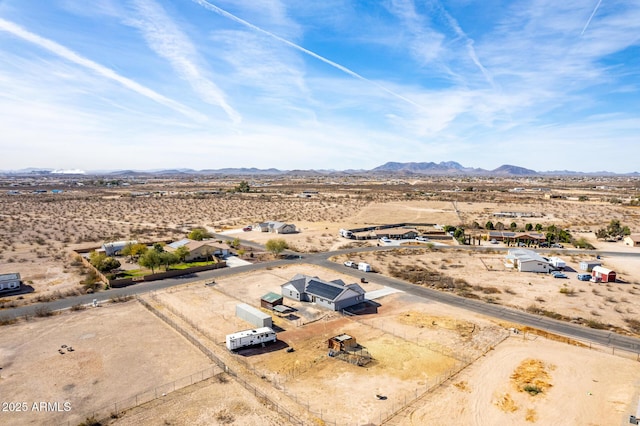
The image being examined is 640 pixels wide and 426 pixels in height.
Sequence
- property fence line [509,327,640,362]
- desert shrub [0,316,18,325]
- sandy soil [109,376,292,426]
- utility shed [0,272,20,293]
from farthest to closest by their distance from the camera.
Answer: utility shed [0,272,20,293] < desert shrub [0,316,18,325] < property fence line [509,327,640,362] < sandy soil [109,376,292,426]

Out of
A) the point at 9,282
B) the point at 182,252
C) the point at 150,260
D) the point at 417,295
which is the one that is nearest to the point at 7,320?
the point at 9,282

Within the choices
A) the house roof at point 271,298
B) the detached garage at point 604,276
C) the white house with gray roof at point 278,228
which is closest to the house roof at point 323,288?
the house roof at point 271,298

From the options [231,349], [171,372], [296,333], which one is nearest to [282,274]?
[296,333]

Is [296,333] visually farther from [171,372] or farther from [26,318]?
[26,318]

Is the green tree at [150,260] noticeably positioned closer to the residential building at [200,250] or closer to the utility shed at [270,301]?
the residential building at [200,250]

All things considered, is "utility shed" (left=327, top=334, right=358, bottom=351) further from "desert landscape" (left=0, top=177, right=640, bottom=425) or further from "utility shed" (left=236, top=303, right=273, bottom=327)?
"utility shed" (left=236, top=303, right=273, bottom=327)

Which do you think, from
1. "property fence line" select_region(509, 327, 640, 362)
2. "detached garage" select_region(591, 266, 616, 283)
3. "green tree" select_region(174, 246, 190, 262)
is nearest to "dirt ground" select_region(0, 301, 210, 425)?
"green tree" select_region(174, 246, 190, 262)

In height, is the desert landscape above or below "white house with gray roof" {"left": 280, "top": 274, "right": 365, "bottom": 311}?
below
